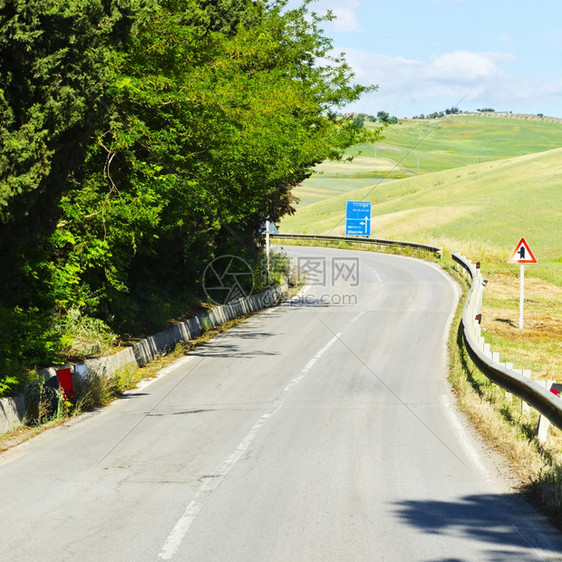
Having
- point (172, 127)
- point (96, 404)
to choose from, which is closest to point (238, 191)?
point (172, 127)

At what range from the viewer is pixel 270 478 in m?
7.89

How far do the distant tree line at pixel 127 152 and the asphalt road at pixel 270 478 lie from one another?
2.23 meters

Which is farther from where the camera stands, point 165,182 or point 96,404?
point 165,182

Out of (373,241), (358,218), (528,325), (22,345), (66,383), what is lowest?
(528,325)

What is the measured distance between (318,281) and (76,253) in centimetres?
2401

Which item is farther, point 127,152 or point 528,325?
point 528,325

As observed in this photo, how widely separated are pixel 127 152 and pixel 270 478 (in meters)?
9.93

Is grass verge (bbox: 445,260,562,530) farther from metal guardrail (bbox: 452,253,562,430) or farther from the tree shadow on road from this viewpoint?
metal guardrail (bbox: 452,253,562,430)

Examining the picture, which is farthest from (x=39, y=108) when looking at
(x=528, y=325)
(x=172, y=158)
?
(x=528, y=325)

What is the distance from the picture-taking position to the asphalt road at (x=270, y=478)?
19.5 feet

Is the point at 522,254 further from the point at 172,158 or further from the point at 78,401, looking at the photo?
the point at 78,401

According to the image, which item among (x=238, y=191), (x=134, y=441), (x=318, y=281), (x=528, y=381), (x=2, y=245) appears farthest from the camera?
(x=318, y=281)

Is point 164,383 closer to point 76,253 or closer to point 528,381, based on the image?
point 76,253

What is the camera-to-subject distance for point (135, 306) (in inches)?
709
